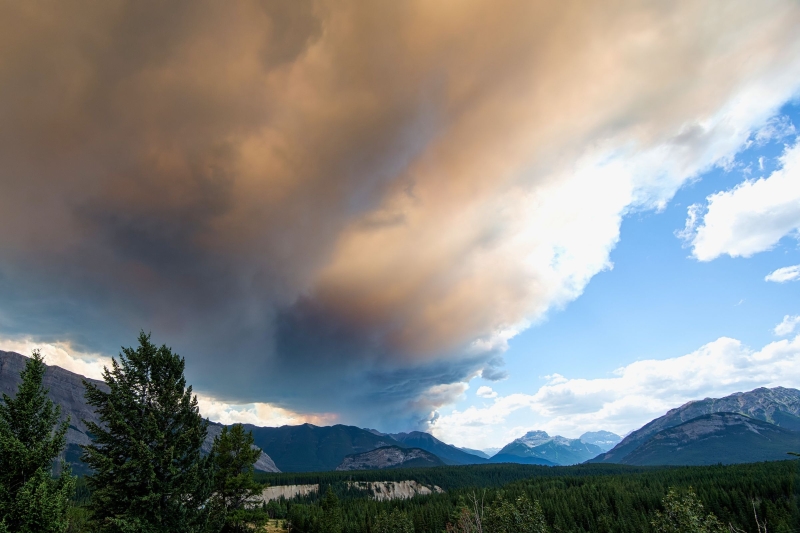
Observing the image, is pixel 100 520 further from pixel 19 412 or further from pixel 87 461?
pixel 19 412

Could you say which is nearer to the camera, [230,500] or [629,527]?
[230,500]

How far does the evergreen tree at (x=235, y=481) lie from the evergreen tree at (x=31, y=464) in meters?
18.9

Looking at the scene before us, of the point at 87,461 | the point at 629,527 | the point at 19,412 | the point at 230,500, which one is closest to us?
the point at 19,412

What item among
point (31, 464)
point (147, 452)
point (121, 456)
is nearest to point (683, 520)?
point (147, 452)

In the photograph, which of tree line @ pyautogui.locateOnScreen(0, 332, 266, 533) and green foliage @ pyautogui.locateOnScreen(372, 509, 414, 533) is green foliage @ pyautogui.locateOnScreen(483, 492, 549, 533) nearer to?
green foliage @ pyautogui.locateOnScreen(372, 509, 414, 533)

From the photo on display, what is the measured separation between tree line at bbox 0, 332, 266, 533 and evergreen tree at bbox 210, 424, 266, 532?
7.61m

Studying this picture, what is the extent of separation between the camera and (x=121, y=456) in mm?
27391

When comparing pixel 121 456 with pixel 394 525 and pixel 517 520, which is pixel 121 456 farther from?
pixel 394 525

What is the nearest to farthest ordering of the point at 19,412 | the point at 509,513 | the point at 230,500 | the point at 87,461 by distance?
the point at 19,412 < the point at 87,461 < the point at 230,500 < the point at 509,513

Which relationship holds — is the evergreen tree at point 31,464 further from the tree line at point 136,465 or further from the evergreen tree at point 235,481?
the evergreen tree at point 235,481

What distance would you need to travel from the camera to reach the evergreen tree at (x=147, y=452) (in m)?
26.1

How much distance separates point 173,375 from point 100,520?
10368 millimetres

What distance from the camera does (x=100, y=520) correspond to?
87.6 ft

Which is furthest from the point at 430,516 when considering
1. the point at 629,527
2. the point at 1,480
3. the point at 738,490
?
the point at 1,480
